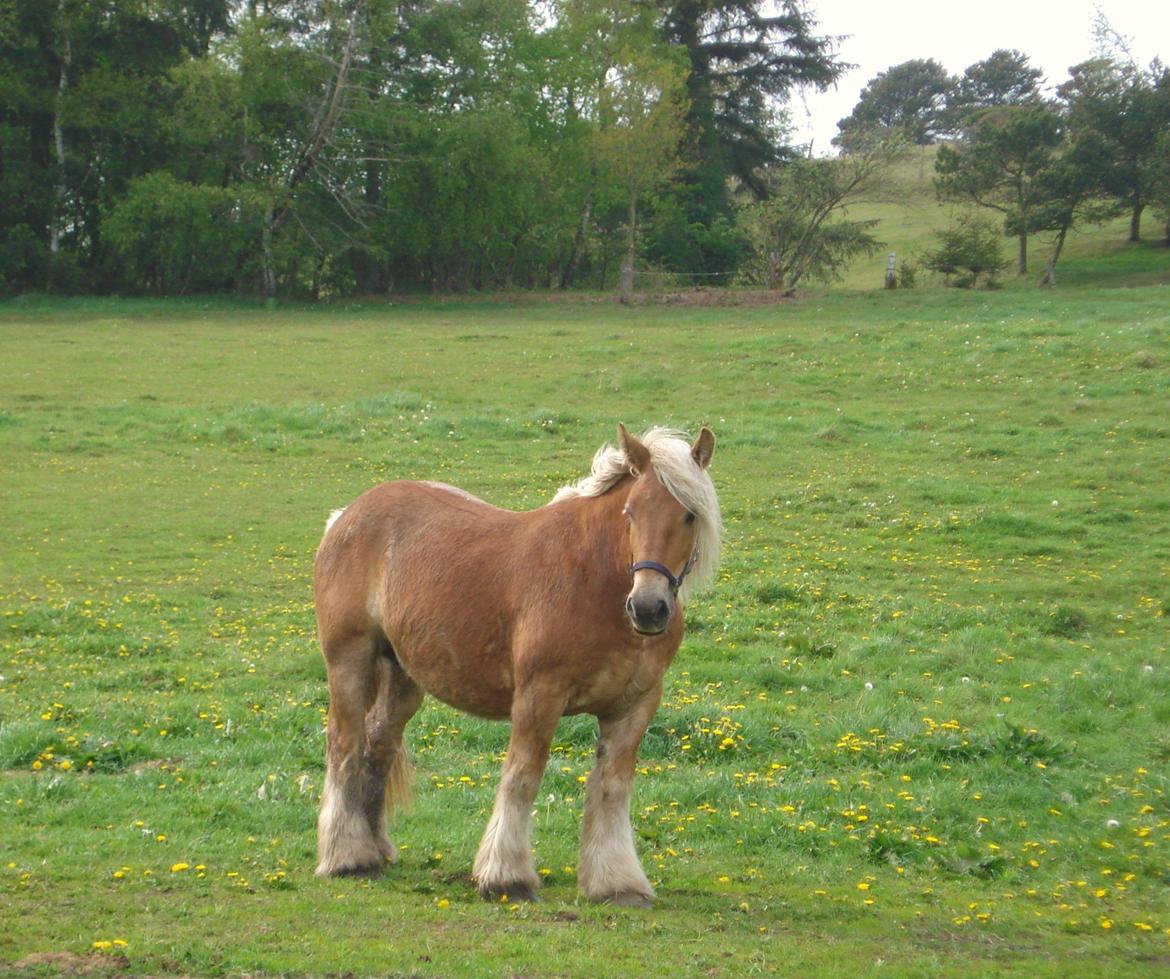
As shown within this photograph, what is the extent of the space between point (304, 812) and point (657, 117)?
127 ft

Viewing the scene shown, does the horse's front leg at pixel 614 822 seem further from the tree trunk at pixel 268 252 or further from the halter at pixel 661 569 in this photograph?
the tree trunk at pixel 268 252

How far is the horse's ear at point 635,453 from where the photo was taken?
240 inches

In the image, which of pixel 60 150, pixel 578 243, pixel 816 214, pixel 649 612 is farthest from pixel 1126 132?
pixel 649 612

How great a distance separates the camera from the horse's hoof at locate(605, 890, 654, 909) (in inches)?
242

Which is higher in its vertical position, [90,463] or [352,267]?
[352,267]

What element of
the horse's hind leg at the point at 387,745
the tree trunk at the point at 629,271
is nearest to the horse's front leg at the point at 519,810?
the horse's hind leg at the point at 387,745

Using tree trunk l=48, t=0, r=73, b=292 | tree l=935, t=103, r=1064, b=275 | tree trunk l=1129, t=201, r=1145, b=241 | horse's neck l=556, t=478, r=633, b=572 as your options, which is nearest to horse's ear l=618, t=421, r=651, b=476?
horse's neck l=556, t=478, r=633, b=572

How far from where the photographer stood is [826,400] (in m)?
25.3

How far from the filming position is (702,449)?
6199 millimetres

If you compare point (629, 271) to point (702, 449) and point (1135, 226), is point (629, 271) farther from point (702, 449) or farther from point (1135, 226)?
point (702, 449)

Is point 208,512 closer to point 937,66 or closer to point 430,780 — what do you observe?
point 430,780

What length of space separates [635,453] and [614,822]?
184 cm

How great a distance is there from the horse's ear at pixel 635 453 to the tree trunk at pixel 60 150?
4120cm

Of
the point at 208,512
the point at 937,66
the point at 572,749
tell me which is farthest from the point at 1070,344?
the point at 937,66
